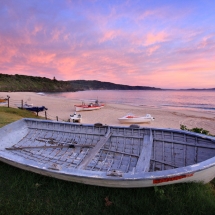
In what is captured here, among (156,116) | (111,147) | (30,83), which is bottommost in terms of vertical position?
(156,116)

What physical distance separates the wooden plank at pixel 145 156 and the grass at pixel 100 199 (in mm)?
481

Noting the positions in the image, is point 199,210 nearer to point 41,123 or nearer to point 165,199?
point 165,199

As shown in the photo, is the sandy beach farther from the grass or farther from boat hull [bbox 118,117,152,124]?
the grass

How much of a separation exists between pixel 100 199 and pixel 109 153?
201 centimetres

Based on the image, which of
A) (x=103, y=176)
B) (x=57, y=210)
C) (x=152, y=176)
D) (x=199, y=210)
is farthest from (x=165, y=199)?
(x=57, y=210)

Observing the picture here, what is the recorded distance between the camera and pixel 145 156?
4.59 metres

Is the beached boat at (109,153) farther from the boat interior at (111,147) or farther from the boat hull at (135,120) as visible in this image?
the boat hull at (135,120)

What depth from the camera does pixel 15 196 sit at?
3.82m

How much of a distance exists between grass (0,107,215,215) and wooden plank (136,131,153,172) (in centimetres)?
48

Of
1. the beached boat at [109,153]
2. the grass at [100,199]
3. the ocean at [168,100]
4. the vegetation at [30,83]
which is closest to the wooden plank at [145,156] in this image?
the beached boat at [109,153]

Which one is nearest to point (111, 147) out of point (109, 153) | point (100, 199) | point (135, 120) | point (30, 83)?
point (109, 153)

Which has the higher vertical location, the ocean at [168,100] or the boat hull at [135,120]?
the ocean at [168,100]

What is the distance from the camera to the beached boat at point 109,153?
3203 millimetres

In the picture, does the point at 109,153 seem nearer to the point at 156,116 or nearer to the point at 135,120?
the point at 135,120
